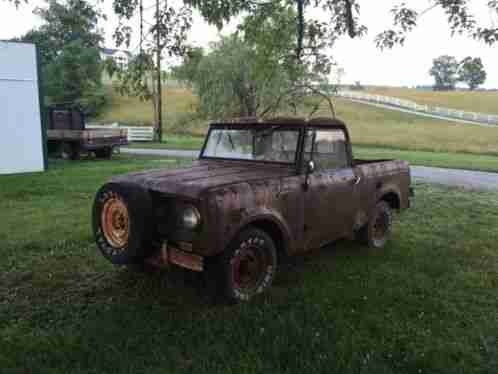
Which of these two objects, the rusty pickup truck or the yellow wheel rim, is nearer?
the rusty pickup truck

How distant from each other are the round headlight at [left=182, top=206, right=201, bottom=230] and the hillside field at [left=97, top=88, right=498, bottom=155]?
9.40 meters

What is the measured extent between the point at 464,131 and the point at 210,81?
2504cm

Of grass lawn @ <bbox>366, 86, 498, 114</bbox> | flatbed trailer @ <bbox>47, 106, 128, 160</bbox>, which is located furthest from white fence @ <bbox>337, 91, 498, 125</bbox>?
flatbed trailer @ <bbox>47, 106, 128, 160</bbox>

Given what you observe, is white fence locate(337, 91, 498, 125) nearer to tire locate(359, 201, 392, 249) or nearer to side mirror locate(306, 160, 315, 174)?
tire locate(359, 201, 392, 249)

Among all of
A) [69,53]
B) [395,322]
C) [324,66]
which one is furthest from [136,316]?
[69,53]

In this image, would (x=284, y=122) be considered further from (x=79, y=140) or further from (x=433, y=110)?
(x=433, y=110)

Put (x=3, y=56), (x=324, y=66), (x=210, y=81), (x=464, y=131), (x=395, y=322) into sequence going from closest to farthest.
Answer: (x=395, y=322) < (x=324, y=66) < (x=3, y=56) < (x=210, y=81) < (x=464, y=131)

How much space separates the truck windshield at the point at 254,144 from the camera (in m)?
4.50

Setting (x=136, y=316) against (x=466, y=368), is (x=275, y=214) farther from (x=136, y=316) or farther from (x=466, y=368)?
(x=466, y=368)

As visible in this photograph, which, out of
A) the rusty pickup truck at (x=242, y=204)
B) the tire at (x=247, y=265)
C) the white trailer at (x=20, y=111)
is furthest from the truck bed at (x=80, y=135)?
the tire at (x=247, y=265)

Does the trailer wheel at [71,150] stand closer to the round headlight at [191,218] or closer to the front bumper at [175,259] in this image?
the front bumper at [175,259]

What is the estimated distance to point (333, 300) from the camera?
3936 millimetres

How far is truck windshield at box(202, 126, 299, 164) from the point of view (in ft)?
14.8

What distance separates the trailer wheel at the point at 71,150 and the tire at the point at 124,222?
47.9 feet
